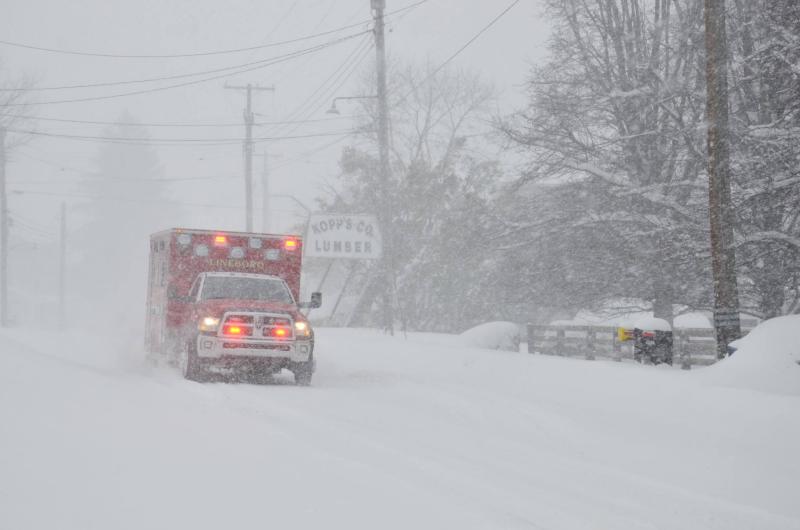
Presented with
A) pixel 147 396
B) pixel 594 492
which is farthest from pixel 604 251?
pixel 594 492

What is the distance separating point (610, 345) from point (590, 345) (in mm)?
488

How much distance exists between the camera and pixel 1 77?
215ft

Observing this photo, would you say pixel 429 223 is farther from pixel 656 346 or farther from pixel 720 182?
pixel 720 182

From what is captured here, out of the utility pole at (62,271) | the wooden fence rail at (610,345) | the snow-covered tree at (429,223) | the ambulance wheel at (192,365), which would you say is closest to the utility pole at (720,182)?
the wooden fence rail at (610,345)

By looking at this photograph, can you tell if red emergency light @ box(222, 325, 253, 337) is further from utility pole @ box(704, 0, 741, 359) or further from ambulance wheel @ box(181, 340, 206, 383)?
utility pole @ box(704, 0, 741, 359)

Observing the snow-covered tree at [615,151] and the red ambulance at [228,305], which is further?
the snow-covered tree at [615,151]

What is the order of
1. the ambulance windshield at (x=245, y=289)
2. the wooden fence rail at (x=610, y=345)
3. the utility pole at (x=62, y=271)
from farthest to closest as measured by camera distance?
the utility pole at (x=62, y=271) → the wooden fence rail at (x=610, y=345) → the ambulance windshield at (x=245, y=289)

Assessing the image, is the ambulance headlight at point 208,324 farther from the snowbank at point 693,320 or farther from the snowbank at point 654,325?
the snowbank at point 693,320

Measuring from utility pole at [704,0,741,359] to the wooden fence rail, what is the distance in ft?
11.0

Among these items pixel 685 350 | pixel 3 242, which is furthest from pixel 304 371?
pixel 3 242

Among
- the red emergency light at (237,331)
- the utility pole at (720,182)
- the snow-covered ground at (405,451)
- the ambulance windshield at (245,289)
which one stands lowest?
the snow-covered ground at (405,451)

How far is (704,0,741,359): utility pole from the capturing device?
13.9 m

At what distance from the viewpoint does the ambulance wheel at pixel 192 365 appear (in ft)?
47.1

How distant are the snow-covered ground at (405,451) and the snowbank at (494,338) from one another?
6.53m
